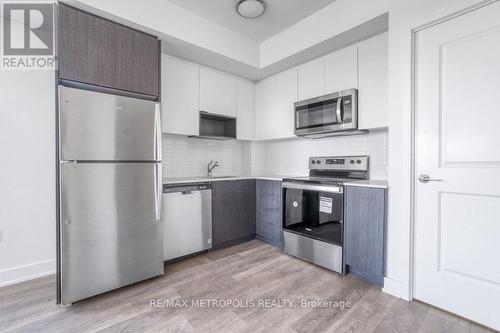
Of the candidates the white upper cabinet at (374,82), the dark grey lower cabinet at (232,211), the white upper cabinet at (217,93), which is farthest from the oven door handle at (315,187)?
the white upper cabinet at (217,93)

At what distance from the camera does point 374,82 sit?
237 cm

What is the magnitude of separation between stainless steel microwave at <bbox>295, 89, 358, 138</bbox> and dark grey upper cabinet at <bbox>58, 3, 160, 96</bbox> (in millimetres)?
1659

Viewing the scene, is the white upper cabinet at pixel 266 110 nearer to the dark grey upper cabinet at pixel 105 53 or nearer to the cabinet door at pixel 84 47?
the dark grey upper cabinet at pixel 105 53

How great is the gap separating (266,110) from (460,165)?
236 centimetres

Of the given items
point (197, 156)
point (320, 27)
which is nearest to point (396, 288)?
point (320, 27)

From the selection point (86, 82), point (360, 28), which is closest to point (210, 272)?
point (86, 82)

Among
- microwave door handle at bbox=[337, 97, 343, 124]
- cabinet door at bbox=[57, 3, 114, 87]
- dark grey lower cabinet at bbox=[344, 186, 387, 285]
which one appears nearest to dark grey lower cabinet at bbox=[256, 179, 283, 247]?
dark grey lower cabinet at bbox=[344, 186, 387, 285]

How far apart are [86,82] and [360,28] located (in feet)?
7.88

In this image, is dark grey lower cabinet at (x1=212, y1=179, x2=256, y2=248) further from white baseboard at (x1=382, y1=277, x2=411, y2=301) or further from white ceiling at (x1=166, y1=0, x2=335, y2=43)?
white ceiling at (x1=166, y1=0, x2=335, y2=43)

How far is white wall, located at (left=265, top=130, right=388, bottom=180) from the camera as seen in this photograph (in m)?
2.61

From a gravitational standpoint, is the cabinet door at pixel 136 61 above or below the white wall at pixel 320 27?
below

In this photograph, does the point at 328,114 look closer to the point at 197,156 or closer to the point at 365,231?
the point at 365,231

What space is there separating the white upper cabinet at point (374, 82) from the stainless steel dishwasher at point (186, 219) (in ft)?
6.08

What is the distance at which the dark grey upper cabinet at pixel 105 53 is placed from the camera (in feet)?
5.89
